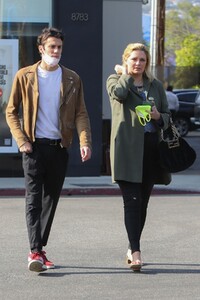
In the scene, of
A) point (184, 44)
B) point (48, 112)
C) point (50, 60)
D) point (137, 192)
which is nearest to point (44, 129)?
point (48, 112)

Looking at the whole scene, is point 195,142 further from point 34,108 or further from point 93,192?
point 34,108

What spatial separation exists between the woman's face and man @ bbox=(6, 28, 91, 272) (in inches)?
19.6

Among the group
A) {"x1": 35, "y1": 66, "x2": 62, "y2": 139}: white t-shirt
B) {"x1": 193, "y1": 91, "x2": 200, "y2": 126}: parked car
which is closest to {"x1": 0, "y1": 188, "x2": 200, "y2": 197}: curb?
{"x1": 35, "y1": 66, "x2": 62, "y2": 139}: white t-shirt

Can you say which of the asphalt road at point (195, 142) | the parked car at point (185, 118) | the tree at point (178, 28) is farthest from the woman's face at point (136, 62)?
Answer: the tree at point (178, 28)

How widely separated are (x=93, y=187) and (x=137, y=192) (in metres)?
5.74

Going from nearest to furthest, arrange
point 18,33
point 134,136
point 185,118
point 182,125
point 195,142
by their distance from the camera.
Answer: point 134,136
point 18,33
point 195,142
point 182,125
point 185,118

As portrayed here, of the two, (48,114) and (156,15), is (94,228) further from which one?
(156,15)

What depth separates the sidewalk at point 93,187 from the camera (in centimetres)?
1304

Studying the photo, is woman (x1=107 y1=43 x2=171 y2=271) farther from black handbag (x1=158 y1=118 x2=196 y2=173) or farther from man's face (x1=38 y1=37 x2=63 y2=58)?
man's face (x1=38 y1=37 x2=63 y2=58)

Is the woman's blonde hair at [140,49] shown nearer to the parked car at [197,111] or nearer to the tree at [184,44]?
the parked car at [197,111]

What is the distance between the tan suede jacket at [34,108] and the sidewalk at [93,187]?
17.6ft

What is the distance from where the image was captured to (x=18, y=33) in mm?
14477

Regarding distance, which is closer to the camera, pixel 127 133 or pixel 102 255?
pixel 127 133

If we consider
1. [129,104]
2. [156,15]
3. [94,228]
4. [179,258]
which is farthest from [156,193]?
[156,15]
